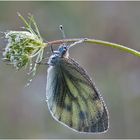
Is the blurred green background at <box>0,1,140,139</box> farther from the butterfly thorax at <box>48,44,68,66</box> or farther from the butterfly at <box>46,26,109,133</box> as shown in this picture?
the butterfly thorax at <box>48,44,68,66</box>

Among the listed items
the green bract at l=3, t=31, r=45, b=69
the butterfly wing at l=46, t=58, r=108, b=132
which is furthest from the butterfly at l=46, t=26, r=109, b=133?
the green bract at l=3, t=31, r=45, b=69

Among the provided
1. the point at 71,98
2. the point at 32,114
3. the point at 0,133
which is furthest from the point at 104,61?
the point at 71,98

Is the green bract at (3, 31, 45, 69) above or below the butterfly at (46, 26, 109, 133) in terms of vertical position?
above

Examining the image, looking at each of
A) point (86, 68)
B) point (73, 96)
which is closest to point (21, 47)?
point (73, 96)

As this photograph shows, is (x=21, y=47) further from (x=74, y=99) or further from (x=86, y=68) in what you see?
(x=86, y=68)

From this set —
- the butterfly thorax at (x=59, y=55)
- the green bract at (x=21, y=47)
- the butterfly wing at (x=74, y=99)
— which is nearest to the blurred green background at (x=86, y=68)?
the butterfly wing at (x=74, y=99)

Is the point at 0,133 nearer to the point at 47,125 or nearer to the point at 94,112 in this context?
the point at 47,125
